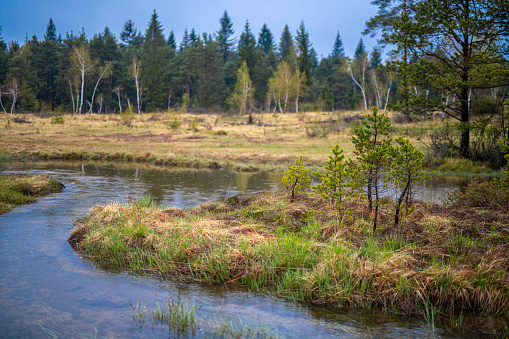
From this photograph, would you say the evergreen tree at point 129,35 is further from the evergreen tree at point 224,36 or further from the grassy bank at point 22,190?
the grassy bank at point 22,190

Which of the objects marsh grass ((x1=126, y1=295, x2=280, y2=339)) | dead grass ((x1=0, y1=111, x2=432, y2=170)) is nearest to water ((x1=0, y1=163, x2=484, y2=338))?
marsh grass ((x1=126, y1=295, x2=280, y2=339))

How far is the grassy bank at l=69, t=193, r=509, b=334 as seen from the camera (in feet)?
16.9

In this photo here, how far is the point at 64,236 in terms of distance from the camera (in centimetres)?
816

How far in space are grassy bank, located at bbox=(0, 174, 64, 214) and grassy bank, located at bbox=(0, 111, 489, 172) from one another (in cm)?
930

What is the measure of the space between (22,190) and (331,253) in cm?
1040

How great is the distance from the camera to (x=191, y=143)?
2934 cm

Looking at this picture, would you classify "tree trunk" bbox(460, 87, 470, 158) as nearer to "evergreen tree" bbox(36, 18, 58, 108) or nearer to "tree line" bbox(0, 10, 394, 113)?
"tree line" bbox(0, 10, 394, 113)

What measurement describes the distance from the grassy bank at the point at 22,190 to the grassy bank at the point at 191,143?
30.5 feet

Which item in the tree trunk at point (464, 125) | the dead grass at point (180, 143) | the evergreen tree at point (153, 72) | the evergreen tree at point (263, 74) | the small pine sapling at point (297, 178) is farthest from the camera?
the evergreen tree at point (263, 74)

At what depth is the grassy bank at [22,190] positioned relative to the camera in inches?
423

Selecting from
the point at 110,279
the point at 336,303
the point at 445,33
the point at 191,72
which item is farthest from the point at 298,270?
the point at 191,72

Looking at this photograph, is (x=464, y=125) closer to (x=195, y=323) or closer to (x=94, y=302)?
(x=195, y=323)

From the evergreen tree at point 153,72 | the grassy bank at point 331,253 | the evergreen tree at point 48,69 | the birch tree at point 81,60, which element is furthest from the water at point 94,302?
the evergreen tree at point 48,69

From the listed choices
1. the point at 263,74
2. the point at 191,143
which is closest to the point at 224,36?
the point at 263,74
